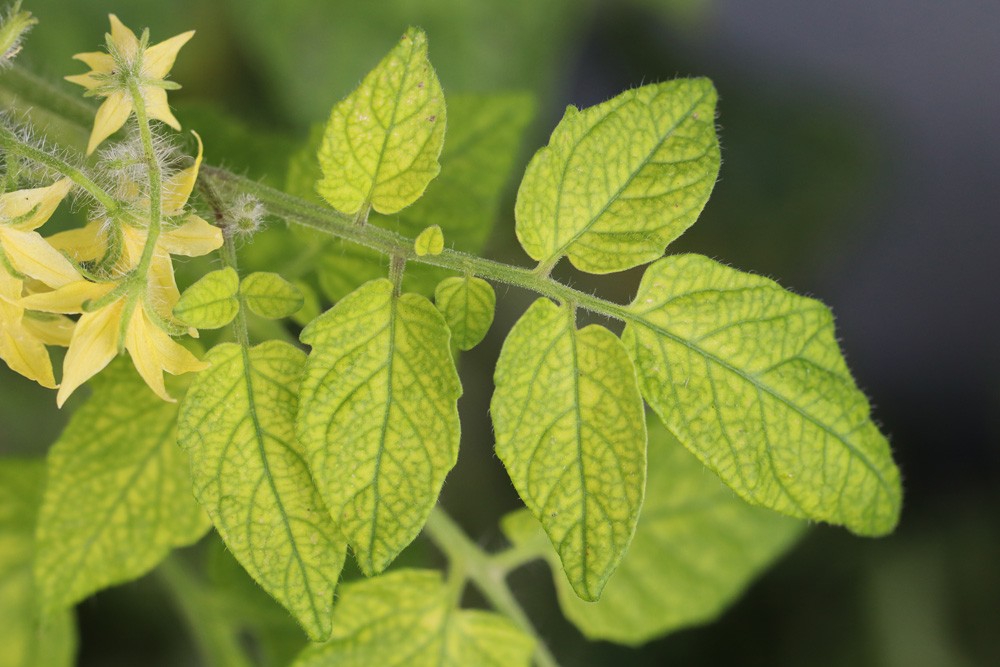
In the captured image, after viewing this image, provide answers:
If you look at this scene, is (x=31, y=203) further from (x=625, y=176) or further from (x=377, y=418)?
(x=625, y=176)

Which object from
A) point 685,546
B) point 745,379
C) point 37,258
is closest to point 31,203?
point 37,258

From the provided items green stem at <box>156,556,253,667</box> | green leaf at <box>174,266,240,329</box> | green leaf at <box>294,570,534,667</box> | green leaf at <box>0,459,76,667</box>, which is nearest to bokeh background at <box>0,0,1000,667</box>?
green leaf at <box>0,459,76,667</box>

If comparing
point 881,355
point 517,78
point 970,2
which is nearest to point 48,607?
point 517,78

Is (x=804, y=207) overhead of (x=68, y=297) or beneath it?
overhead

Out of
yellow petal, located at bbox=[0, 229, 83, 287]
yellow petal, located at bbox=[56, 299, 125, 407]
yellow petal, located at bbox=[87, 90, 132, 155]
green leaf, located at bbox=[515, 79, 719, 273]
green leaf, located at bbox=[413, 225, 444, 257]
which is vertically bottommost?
yellow petal, located at bbox=[56, 299, 125, 407]

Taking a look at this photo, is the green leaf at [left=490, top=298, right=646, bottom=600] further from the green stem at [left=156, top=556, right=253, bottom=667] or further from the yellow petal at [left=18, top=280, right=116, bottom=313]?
the green stem at [left=156, top=556, right=253, bottom=667]

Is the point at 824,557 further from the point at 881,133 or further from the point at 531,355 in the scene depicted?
the point at 531,355

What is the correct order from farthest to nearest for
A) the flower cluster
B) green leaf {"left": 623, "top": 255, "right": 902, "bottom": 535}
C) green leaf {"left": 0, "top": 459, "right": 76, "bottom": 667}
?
green leaf {"left": 0, "top": 459, "right": 76, "bottom": 667}
green leaf {"left": 623, "top": 255, "right": 902, "bottom": 535}
the flower cluster
